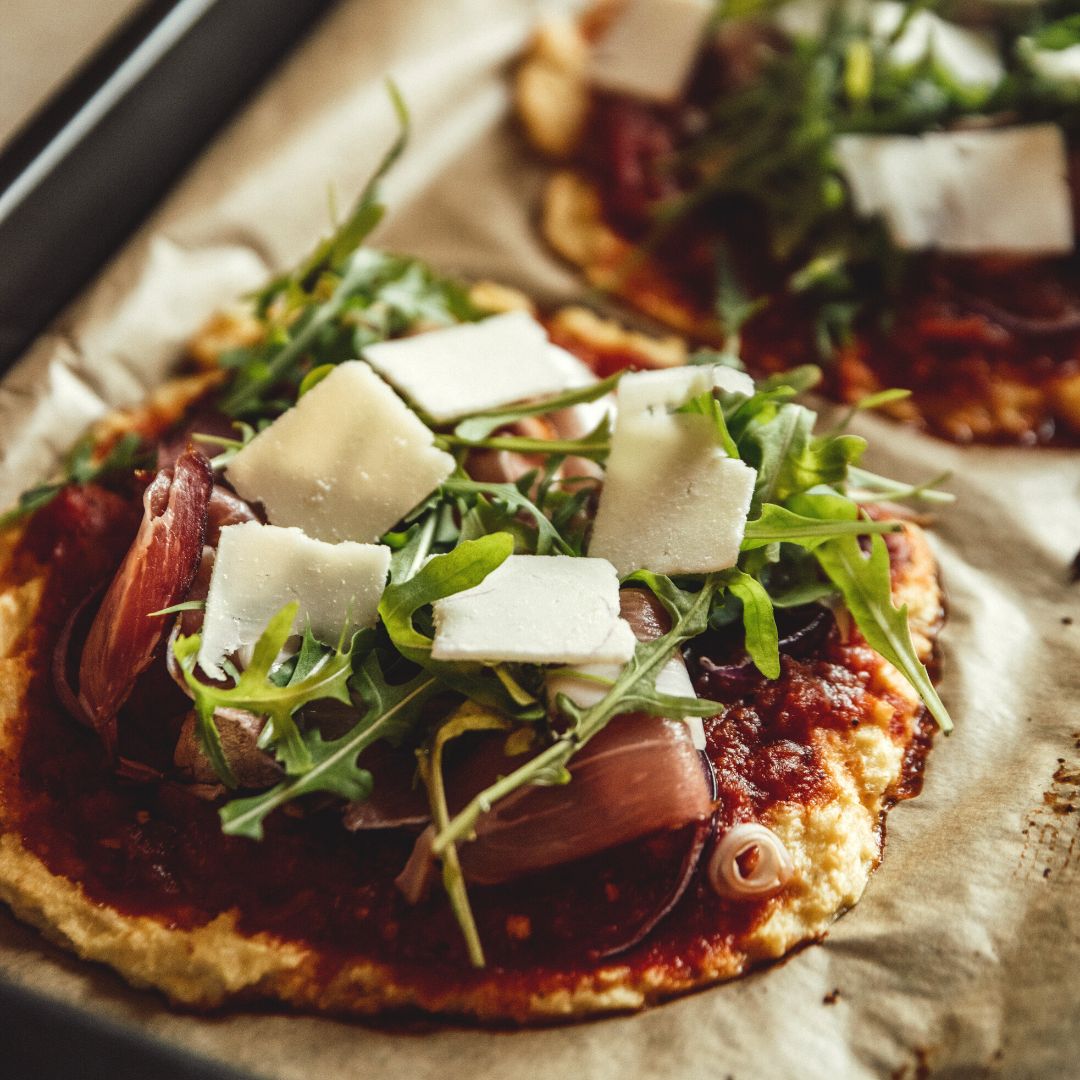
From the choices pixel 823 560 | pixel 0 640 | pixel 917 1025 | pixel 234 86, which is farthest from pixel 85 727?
pixel 234 86

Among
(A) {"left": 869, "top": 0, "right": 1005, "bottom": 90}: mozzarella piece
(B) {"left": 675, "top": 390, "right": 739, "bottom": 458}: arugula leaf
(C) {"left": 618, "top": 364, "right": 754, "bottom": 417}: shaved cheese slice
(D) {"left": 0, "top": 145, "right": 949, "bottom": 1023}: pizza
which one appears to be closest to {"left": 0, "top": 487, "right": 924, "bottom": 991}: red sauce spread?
(D) {"left": 0, "top": 145, "right": 949, "bottom": 1023}: pizza

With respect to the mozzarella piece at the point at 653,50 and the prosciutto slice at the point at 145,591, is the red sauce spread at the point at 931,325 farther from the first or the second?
the prosciutto slice at the point at 145,591

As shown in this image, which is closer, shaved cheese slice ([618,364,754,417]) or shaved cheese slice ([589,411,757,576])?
shaved cheese slice ([589,411,757,576])

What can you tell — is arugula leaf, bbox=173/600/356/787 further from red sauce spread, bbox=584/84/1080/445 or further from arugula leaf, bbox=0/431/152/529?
red sauce spread, bbox=584/84/1080/445

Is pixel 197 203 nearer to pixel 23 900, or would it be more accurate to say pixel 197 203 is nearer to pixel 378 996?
pixel 23 900

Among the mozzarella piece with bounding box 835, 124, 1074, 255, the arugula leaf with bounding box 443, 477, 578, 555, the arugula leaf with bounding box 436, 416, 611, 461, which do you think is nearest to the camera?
the arugula leaf with bounding box 443, 477, 578, 555
